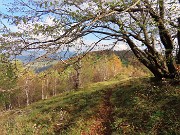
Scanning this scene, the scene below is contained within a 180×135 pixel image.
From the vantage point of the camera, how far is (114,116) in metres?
15.1

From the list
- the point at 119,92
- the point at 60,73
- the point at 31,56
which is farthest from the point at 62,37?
the point at 119,92

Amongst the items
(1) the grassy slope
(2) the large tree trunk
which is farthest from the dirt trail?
(2) the large tree trunk

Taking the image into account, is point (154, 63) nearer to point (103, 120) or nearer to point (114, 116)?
point (114, 116)

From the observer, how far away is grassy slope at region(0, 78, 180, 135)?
12953 millimetres

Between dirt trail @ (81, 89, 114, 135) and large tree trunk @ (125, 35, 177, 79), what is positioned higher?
large tree trunk @ (125, 35, 177, 79)

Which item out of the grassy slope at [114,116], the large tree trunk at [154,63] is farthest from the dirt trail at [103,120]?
the large tree trunk at [154,63]

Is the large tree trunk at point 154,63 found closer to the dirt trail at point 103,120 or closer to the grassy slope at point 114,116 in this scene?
the grassy slope at point 114,116

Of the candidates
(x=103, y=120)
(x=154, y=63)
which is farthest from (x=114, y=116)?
(x=154, y=63)

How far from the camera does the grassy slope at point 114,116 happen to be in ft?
42.5

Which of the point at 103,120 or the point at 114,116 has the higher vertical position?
the point at 114,116

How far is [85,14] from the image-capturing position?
1114 centimetres

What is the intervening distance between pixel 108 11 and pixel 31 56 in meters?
3.09

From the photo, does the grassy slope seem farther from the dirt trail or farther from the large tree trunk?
the large tree trunk

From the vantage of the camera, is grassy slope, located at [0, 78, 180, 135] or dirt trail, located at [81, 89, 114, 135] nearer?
grassy slope, located at [0, 78, 180, 135]
